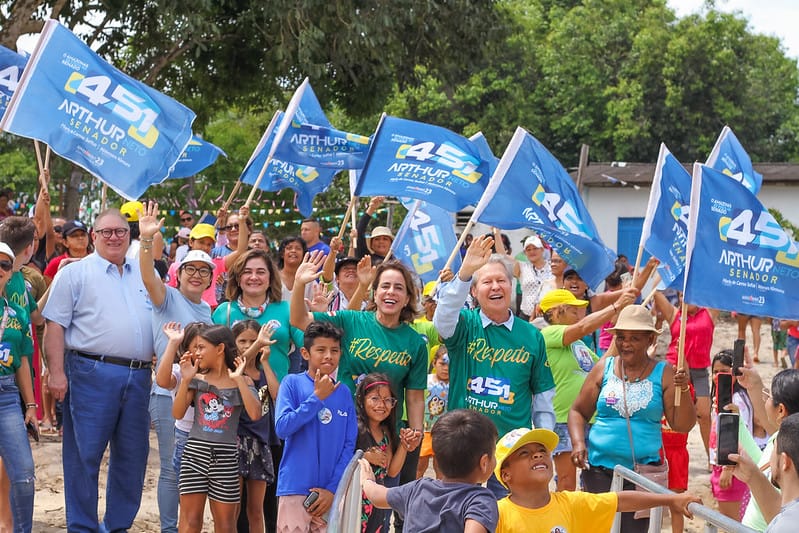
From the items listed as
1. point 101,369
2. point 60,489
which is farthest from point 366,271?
point 60,489

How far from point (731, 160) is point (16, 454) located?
5.98 metres

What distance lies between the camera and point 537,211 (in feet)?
26.7

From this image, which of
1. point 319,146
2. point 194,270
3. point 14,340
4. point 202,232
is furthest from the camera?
point 319,146

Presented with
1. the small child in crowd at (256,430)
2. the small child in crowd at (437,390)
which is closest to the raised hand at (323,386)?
the small child in crowd at (256,430)

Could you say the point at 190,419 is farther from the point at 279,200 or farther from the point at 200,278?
the point at 279,200

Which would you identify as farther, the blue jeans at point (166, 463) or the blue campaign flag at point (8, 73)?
the blue campaign flag at point (8, 73)

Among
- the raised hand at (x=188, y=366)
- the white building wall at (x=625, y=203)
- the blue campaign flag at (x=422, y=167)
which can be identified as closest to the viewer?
the raised hand at (x=188, y=366)

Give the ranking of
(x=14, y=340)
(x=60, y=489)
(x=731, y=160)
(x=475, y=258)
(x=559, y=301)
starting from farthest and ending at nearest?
(x=731, y=160) < (x=60, y=489) < (x=559, y=301) < (x=14, y=340) < (x=475, y=258)

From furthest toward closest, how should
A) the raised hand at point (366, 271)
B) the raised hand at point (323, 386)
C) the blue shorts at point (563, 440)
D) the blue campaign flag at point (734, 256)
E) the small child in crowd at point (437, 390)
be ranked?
1. the small child in crowd at point (437, 390)
2. the blue shorts at point (563, 440)
3. the blue campaign flag at point (734, 256)
4. the raised hand at point (366, 271)
5. the raised hand at point (323, 386)

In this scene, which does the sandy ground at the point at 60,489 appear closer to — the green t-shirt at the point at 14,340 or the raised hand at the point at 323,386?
the green t-shirt at the point at 14,340

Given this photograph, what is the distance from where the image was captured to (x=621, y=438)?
20.9 ft

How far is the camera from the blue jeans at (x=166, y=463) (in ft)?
23.3

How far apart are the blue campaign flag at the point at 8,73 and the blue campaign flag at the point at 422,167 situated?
2755mm

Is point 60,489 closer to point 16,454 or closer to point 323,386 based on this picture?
point 16,454
